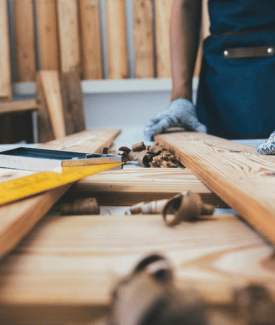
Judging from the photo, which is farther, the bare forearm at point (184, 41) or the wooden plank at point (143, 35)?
the wooden plank at point (143, 35)

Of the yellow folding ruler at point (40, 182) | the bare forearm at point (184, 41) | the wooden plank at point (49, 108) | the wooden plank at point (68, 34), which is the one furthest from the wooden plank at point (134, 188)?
the wooden plank at point (68, 34)

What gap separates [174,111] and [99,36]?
204cm

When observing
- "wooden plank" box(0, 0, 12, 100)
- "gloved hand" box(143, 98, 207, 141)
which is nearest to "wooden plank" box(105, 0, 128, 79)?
"wooden plank" box(0, 0, 12, 100)

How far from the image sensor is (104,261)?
0.41 m

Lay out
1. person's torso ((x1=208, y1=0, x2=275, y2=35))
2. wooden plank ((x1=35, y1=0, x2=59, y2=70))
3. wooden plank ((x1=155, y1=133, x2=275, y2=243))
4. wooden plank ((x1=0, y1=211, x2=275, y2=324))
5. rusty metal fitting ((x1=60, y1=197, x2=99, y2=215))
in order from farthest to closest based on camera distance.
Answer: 1. wooden plank ((x1=35, y1=0, x2=59, y2=70))
2. person's torso ((x1=208, y1=0, x2=275, y2=35))
3. rusty metal fitting ((x1=60, y1=197, x2=99, y2=215))
4. wooden plank ((x1=155, y1=133, x2=275, y2=243))
5. wooden plank ((x1=0, y1=211, x2=275, y2=324))

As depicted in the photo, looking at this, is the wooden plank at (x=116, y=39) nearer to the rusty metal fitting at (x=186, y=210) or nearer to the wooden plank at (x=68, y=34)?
the wooden plank at (x=68, y=34)

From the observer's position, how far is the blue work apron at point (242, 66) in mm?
1673

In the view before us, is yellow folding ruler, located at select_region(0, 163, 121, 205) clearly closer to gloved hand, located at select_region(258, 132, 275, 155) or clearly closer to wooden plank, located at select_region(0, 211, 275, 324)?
wooden plank, located at select_region(0, 211, 275, 324)

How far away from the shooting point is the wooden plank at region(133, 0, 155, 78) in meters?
3.43

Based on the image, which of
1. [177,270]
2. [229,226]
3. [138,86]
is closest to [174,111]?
[229,226]

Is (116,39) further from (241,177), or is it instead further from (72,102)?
(241,177)

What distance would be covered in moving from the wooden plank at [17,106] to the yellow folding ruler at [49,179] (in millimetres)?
2117

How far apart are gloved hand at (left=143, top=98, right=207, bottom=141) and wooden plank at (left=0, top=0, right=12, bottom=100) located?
7.06 feet

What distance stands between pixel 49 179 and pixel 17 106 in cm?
247
